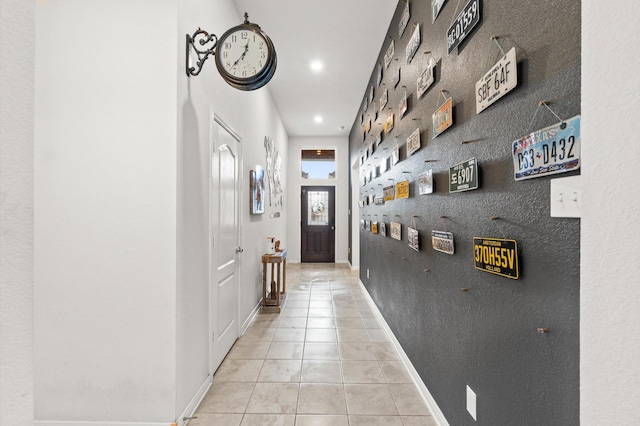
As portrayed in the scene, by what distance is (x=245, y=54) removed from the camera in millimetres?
1835

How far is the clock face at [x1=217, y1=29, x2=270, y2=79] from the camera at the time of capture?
5.96 feet

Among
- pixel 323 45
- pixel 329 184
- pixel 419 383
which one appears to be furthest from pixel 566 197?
pixel 329 184

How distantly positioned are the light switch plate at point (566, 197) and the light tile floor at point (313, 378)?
157 cm

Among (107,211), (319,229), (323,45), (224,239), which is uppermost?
(323,45)

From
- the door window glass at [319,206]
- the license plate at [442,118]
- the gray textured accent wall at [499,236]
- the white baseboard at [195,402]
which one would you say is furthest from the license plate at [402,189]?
the door window glass at [319,206]

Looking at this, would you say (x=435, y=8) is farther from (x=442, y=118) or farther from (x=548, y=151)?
(x=548, y=151)

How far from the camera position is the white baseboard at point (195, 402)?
171 centimetres

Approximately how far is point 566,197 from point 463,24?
1.05m

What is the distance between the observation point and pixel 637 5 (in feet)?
1.61

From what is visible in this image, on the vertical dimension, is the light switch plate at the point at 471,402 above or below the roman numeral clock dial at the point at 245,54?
below

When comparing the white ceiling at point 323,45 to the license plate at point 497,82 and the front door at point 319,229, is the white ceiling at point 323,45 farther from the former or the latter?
the front door at point 319,229

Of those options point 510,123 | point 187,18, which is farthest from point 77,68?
point 510,123

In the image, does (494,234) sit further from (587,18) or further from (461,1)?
(461,1)

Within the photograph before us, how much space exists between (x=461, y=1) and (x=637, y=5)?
1234 mm
